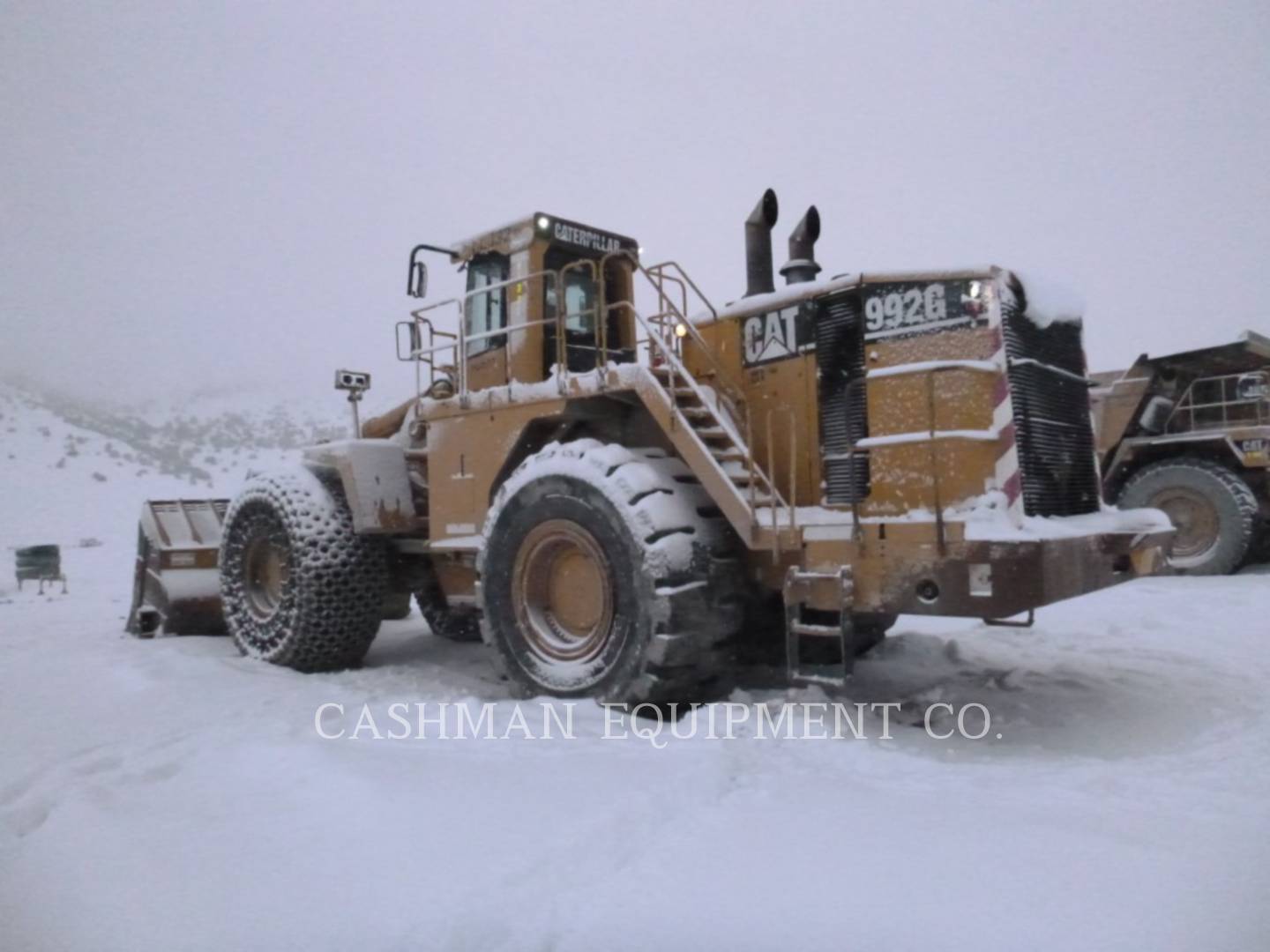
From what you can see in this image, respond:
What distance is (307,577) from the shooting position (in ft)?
20.9

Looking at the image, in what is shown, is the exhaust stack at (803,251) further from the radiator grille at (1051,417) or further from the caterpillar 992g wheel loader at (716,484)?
the radiator grille at (1051,417)

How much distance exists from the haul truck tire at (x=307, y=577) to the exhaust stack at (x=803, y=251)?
377cm

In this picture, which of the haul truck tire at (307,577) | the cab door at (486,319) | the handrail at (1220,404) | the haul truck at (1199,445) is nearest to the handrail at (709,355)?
the cab door at (486,319)

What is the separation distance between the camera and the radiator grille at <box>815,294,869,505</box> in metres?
4.81

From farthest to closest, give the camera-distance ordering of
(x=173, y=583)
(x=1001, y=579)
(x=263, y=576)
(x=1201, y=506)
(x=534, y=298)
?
(x=1201, y=506) < (x=173, y=583) < (x=263, y=576) < (x=534, y=298) < (x=1001, y=579)

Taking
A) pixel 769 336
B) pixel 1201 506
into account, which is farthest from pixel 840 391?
pixel 1201 506

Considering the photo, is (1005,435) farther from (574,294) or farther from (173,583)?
(173,583)

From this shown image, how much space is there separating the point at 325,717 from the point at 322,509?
2.36 meters

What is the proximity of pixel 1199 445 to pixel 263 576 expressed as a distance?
1085cm

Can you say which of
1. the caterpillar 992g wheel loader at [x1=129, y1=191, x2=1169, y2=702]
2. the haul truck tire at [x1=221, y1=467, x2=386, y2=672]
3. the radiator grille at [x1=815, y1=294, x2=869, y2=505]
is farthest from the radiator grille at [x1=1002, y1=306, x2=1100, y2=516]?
the haul truck tire at [x1=221, y1=467, x2=386, y2=672]

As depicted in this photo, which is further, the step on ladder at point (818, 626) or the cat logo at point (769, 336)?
the cat logo at point (769, 336)

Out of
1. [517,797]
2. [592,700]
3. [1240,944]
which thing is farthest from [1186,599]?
[517,797]

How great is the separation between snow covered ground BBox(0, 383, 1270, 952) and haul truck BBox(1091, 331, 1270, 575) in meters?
5.95

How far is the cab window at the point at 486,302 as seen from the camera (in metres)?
6.52
